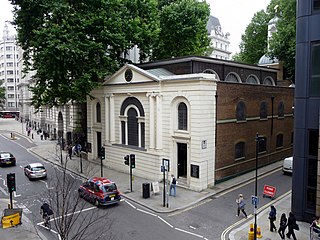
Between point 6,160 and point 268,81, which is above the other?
point 268,81

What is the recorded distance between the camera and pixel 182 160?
2277 centimetres

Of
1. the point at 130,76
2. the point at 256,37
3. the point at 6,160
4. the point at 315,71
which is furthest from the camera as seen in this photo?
the point at 256,37

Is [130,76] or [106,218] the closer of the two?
[106,218]

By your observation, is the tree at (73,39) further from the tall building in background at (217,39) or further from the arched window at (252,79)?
the tall building in background at (217,39)

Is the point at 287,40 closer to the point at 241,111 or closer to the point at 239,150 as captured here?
the point at 241,111

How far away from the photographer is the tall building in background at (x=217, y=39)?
295 feet

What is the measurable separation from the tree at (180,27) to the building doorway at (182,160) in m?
18.7

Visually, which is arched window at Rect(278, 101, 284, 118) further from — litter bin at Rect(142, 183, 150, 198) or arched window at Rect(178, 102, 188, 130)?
litter bin at Rect(142, 183, 150, 198)

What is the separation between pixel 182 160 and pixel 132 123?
598cm

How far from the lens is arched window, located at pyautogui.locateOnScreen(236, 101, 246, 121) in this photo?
24.1m

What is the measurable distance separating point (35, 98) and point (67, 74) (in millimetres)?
4147

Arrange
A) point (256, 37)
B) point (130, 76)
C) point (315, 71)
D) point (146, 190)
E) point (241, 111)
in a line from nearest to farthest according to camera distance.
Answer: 1. point (315, 71)
2. point (146, 190)
3. point (241, 111)
4. point (130, 76)
5. point (256, 37)

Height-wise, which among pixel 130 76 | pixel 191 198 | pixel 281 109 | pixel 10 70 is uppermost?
pixel 10 70

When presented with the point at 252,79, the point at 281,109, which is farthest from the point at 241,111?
the point at 281,109
